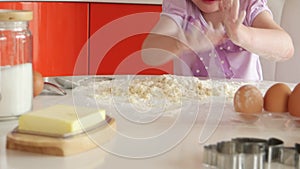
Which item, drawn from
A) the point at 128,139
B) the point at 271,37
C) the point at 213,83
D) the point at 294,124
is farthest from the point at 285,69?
the point at 128,139

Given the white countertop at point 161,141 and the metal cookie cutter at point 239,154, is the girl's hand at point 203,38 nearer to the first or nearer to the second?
the white countertop at point 161,141

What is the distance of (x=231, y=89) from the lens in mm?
1033

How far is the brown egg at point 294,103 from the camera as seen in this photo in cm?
82

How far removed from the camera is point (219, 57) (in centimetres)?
141

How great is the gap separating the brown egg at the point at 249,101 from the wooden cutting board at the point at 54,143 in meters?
0.28

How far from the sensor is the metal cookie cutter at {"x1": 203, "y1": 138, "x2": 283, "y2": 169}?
0.56 m

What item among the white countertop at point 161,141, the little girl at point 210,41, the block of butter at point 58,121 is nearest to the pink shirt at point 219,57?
the little girl at point 210,41

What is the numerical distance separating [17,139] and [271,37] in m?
0.75

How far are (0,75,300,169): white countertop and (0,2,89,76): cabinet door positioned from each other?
1237 mm

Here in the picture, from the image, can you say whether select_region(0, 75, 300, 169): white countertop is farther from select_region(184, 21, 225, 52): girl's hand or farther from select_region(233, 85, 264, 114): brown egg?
select_region(184, 21, 225, 52): girl's hand

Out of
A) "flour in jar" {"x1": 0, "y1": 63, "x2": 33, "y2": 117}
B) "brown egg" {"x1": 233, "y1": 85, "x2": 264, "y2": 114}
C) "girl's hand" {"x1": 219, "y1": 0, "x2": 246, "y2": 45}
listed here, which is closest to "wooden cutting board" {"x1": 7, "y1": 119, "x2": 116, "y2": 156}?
"flour in jar" {"x1": 0, "y1": 63, "x2": 33, "y2": 117}

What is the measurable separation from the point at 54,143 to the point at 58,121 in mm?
32

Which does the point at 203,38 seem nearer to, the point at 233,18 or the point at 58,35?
the point at 233,18

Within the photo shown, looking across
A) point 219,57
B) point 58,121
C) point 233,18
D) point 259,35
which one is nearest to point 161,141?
point 58,121
